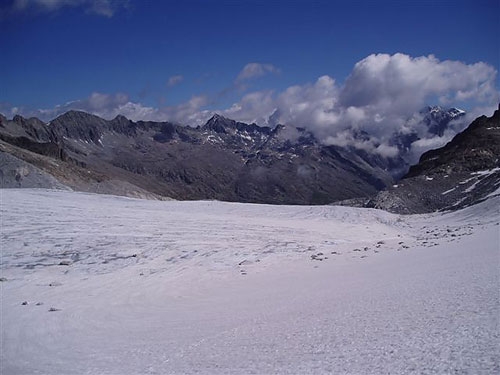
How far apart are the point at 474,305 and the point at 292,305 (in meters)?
4.10

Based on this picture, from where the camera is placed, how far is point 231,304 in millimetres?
11516

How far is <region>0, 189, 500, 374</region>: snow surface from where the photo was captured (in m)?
6.23

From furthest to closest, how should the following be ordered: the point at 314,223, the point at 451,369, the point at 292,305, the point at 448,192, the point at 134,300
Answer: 1. the point at 448,192
2. the point at 314,223
3. the point at 134,300
4. the point at 292,305
5. the point at 451,369

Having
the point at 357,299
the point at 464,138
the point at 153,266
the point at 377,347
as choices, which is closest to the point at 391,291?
the point at 357,299

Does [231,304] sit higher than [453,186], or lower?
lower

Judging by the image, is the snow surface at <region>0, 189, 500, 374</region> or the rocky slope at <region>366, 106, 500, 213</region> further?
the rocky slope at <region>366, 106, 500, 213</region>

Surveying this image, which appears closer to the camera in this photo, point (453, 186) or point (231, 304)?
point (231, 304)

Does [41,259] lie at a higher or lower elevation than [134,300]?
higher

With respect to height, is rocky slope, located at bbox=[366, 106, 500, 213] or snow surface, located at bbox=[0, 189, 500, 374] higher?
rocky slope, located at bbox=[366, 106, 500, 213]

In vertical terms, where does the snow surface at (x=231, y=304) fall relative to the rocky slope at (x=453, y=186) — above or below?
below

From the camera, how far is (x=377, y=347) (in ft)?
20.1

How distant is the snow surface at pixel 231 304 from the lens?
6.23 meters

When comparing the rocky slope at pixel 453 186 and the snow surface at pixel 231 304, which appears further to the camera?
the rocky slope at pixel 453 186

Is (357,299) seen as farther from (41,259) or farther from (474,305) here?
(41,259)
